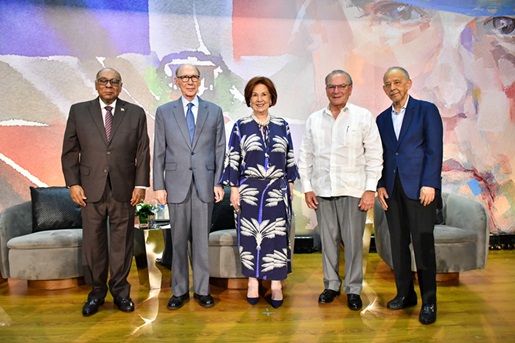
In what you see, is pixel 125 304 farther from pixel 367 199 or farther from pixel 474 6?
pixel 474 6

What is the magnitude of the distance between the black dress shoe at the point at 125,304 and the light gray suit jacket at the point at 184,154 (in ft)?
2.66

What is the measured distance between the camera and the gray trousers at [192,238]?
3.41 meters

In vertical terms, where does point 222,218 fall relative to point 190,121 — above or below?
below

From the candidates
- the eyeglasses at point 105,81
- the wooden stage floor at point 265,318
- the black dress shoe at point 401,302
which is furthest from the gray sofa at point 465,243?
the eyeglasses at point 105,81

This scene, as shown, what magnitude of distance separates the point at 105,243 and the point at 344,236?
1774mm

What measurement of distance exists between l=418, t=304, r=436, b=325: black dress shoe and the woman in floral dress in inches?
38.8

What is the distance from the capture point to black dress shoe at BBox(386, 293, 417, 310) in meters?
3.34

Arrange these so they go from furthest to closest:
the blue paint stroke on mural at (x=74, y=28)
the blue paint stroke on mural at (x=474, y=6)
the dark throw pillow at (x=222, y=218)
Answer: the blue paint stroke on mural at (x=474, y=6) → the blue paint stroke on mural at (x=74, y=28) → the dark throw pillow at (x=222, y=218)

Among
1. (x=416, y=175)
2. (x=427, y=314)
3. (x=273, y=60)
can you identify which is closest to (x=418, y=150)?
(x=416, y=175)

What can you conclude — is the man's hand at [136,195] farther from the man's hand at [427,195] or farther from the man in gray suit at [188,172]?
the man's hand at [427,195]

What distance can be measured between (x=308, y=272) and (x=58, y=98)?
3.36m

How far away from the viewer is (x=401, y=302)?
11.0 ft

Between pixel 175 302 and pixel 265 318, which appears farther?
pixel 175 302

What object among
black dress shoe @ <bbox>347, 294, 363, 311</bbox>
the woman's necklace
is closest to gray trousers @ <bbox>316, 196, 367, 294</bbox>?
black dress shoe @ <bbox>347, 294, 363, 311</bbox>
